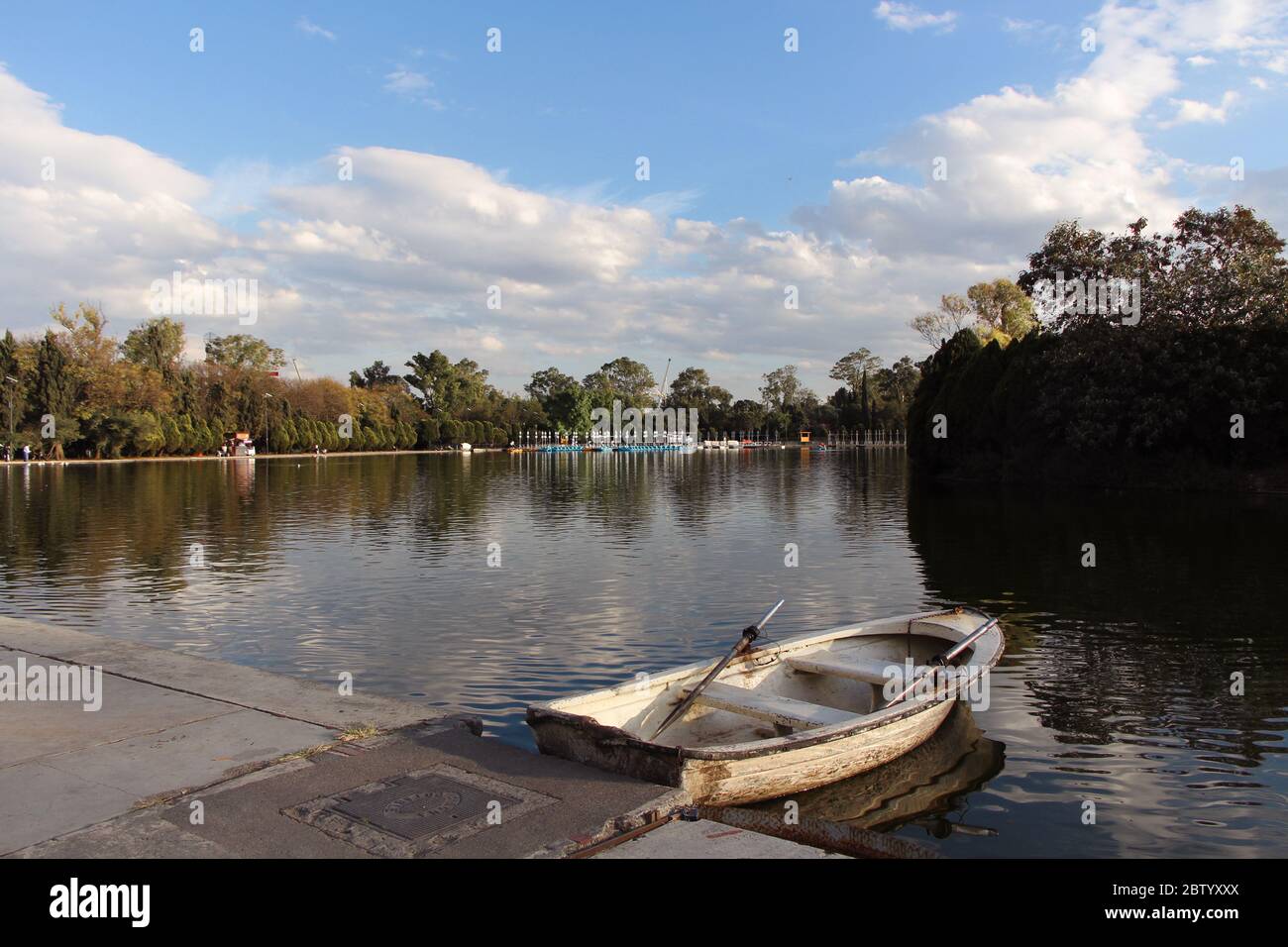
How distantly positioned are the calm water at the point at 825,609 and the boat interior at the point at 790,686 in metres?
0.80

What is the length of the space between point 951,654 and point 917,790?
2.39m

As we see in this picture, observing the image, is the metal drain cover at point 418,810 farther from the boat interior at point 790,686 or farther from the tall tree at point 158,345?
the tall tree at point 158,345

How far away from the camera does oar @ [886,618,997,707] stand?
8.91 m

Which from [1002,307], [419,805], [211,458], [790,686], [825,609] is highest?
[1002,307]

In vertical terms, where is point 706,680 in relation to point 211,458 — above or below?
below

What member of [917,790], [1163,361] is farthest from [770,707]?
[1163,361]

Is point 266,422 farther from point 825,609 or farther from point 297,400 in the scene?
point 825,609

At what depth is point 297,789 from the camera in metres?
6.37

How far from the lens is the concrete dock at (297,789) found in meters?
5.56

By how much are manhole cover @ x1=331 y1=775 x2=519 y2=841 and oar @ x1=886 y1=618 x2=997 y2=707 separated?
3.83m

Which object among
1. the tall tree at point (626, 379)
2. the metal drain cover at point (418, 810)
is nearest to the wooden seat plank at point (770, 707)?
the metal drain cover at point (418, 810)

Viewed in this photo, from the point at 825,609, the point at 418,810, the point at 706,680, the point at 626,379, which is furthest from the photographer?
the point at 626,379
